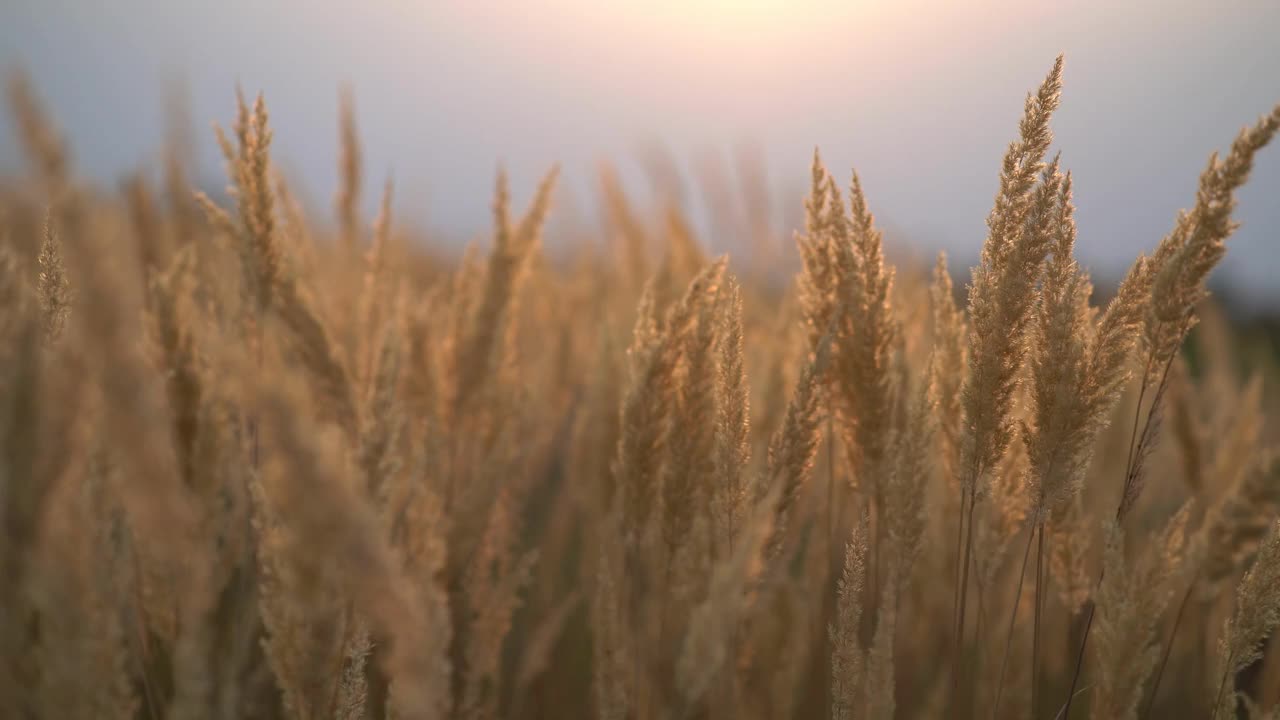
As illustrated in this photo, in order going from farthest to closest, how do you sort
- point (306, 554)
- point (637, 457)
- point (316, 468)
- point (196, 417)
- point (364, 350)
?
1. point (364, 350)
2. point (637, 457)
3. point (196, 417)
4. point (306, 554)
5. point (316, 468)

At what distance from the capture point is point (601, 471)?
2078 mm

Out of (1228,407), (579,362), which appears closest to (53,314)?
(579,362)

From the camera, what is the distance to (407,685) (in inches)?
33.6

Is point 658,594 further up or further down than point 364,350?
further down

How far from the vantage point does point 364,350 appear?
191 cm

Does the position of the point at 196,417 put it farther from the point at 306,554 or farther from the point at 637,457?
the point at 637,457

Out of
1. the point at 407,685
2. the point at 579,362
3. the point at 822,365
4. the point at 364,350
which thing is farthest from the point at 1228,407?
the point at 407,685

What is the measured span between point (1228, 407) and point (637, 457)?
3.01m

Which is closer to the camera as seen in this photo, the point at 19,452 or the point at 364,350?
the point at 19,452

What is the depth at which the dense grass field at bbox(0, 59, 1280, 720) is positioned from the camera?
34.0 inches

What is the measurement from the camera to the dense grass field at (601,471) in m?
0.86

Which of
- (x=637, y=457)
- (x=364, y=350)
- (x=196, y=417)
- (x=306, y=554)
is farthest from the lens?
(x=364, y=350)

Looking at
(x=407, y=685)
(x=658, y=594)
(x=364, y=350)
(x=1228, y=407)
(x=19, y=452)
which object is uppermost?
(x=1228, y=407)

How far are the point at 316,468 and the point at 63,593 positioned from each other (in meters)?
0.41
